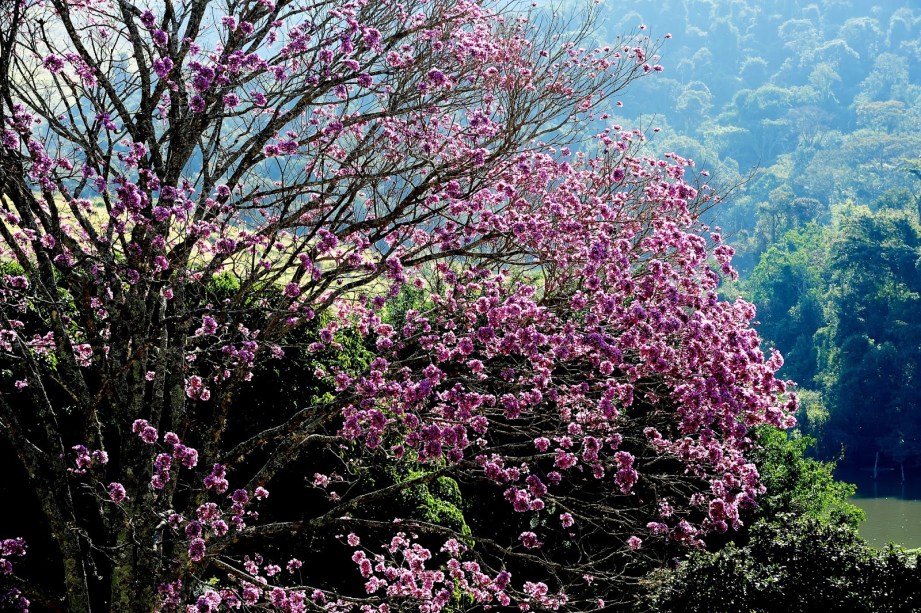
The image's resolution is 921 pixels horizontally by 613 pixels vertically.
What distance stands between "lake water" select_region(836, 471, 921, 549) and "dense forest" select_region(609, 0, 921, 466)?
5.98 ft

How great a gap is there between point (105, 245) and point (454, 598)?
490 centimetres

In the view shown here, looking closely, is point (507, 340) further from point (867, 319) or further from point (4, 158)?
point (867, 319)

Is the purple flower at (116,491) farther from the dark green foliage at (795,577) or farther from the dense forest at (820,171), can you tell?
the dark green foliage at (795,577)

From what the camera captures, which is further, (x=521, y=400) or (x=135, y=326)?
(x=135, y=326)

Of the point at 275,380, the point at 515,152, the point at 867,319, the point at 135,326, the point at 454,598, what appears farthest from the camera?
the point at 867,319

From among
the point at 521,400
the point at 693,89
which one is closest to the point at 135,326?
the point at 521,400

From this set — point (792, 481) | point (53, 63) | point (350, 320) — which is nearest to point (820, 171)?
point (792, 481)

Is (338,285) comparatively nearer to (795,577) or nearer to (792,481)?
(795,577)

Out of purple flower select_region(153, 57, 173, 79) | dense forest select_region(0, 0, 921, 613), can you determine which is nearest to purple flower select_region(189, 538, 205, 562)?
dense forest select_region(0, 0, 921, 613)

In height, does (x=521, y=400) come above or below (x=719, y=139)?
below

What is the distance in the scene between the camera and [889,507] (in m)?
39.9

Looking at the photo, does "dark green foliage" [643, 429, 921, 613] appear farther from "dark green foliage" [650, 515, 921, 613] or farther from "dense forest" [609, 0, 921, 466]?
"dense forest" [609, 0, 921, 466]

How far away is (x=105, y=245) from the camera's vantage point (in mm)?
5891

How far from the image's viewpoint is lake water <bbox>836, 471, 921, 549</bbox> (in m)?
34.4
